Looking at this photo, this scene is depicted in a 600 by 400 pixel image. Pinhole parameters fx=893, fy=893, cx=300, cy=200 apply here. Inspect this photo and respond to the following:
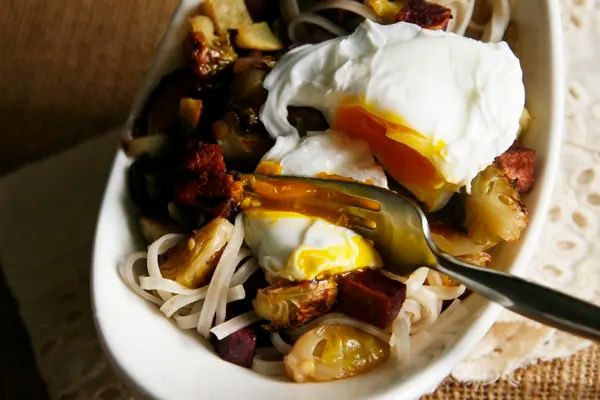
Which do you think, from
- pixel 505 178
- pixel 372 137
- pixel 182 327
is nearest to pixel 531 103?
pixel 505 178

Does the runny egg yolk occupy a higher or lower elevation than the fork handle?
higher

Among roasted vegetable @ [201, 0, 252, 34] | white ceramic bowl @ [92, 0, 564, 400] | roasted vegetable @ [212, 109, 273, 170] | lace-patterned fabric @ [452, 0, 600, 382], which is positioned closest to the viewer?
white ceramic bowl @ [92, 0, 564, 400]

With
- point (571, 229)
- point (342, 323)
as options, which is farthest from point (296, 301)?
point (571, 229)

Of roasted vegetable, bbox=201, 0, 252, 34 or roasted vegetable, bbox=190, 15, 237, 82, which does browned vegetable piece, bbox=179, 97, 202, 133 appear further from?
roasted vegetable, bbox=201, 0, 252, 34

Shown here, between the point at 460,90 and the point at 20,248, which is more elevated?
the point at 460,90

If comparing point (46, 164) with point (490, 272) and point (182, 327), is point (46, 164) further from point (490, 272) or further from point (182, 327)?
point (490, 272)

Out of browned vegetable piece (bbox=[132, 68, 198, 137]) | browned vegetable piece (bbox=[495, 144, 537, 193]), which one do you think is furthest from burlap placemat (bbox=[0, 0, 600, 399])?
browned vegetable piece (bbox=[495, 144, 537, 193])

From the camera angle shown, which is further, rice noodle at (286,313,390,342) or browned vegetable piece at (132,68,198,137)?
browned vegetable piece at (132,68,198,137)

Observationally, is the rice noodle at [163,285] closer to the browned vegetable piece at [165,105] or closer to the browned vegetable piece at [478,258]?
the browned vegetable piece at [165,105]

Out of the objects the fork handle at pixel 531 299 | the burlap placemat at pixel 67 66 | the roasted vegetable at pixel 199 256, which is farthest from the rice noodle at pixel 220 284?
the burlap placemat at pixel 67 66
